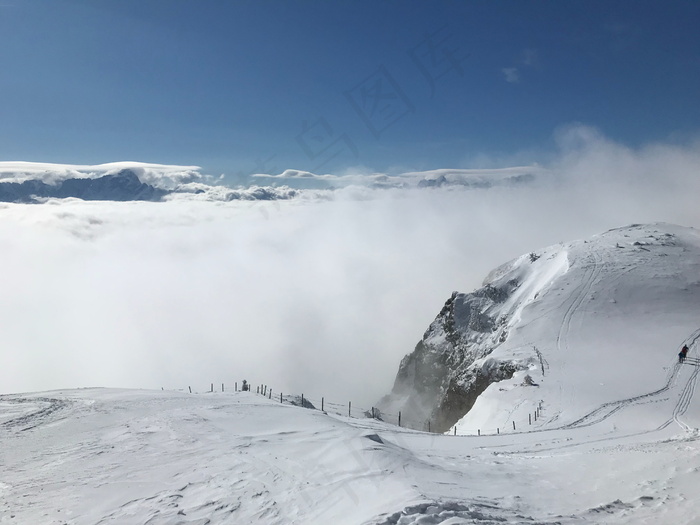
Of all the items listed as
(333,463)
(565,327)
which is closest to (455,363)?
(565,327)

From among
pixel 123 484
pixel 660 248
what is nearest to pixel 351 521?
pixel 123 484

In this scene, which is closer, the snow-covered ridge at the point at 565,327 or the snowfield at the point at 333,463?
the snowfield at the point at 333,463

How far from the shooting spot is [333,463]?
1220cm

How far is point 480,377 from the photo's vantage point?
1583 inches

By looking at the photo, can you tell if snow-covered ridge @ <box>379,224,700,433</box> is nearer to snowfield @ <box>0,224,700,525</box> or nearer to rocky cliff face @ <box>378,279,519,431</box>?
rocky cliff face @ <box>378,279,519,431</box>

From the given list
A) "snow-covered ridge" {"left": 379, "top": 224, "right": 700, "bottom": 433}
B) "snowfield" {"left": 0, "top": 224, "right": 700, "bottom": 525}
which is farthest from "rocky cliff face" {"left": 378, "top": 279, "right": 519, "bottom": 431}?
"snowfield" {"left": 0, "top": 224, "right": 700, "bottom": 525}

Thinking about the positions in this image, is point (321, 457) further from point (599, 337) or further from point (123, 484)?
point (599, 337)

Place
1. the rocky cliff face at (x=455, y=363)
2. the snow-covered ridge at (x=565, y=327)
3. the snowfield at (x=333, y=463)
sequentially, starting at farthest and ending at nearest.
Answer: the rocky cliff face at (x=455, y=363)
the snow-covered ridge at (x=565, y=327)
the snowfield at (x=333, y=463)

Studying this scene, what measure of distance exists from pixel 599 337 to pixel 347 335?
163217 millimetres

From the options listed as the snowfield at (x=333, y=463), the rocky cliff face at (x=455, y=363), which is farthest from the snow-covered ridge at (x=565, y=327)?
the snowfield at (x=333, y=463)

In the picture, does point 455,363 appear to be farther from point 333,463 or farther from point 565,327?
point 333,463

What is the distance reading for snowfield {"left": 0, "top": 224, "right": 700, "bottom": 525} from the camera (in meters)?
9.36

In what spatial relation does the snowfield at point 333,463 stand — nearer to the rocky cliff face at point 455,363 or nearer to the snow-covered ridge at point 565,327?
the snow-covered ridge at point 565,327

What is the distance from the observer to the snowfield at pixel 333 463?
9.36 m
